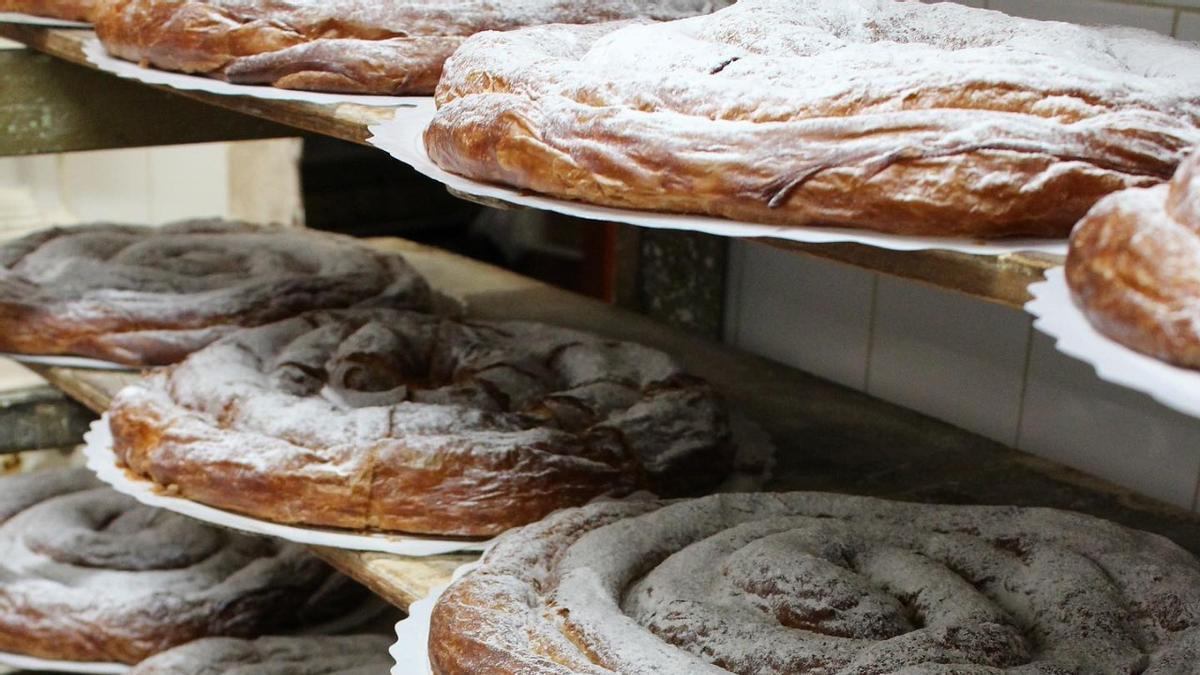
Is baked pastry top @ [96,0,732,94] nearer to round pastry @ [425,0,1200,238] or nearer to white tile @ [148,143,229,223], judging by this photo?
round pastry @ [425,0,1200,238]

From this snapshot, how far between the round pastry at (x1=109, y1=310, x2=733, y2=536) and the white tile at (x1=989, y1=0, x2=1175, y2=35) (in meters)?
0.65

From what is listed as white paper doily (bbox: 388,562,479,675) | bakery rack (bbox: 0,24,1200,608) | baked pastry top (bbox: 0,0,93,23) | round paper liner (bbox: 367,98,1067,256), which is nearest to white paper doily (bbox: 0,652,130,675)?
bakery rack (bbox: 0,24,1200,608)

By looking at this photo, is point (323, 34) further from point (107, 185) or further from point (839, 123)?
point (107, 185)

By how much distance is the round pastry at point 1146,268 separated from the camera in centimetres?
79

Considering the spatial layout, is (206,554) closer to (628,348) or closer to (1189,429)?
(628,348)

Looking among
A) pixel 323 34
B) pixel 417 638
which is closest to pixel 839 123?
pixel 417 638

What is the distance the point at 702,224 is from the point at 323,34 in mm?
869

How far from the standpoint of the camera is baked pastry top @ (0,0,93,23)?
2141 millimetres

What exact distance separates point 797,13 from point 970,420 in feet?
2.93

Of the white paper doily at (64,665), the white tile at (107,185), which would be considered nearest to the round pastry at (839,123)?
the white paper doily at (64,665)

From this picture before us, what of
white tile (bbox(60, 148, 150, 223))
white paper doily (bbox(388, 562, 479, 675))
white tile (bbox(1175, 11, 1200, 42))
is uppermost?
white tile (bbox(1175, 11, 1200, 42))

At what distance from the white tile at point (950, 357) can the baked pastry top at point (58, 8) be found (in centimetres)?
128

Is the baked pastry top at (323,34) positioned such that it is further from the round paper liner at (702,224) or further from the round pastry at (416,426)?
the round pastry at (416,426)

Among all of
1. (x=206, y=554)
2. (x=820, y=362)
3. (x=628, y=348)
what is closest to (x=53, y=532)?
(x=206, y=554)
